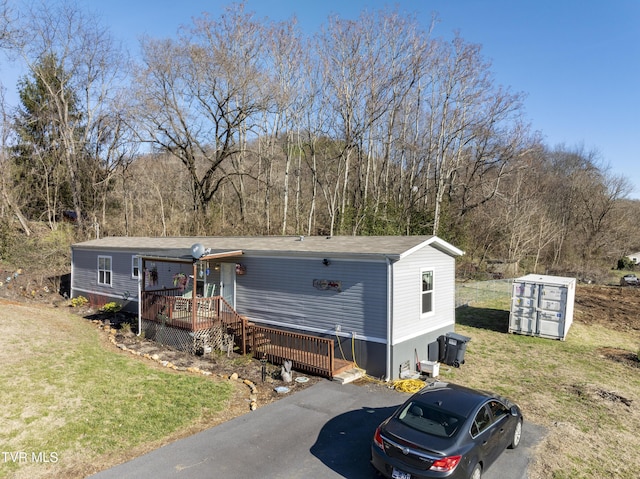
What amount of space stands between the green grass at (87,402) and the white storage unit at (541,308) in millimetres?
13359

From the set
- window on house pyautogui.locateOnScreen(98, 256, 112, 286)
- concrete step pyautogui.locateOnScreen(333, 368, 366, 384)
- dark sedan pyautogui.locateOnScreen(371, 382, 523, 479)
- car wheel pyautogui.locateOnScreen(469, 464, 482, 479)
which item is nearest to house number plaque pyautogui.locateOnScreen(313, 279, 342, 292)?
concrete step pyautogui.locateOnScreen(333, 368, 366, 384)

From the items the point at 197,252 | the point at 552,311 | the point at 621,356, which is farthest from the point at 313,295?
the point at 621,356

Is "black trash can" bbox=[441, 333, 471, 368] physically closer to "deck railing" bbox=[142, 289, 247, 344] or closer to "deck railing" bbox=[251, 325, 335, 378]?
"deck railing" bbox=[251, 325, 335, 378]

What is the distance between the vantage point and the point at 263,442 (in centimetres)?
771

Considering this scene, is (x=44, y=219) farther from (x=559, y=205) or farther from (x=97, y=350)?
(x=559, y=205)

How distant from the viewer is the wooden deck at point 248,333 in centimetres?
1154

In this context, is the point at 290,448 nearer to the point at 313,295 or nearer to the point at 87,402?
the point at 87,402

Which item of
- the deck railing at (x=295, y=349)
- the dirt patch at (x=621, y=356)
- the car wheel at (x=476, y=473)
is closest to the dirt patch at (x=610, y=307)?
the dirt patch at (x=621, y=356)

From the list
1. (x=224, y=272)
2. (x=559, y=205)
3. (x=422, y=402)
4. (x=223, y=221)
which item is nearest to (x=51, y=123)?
(x=223, y=221)

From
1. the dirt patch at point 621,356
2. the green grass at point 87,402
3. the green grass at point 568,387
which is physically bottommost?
the dirt patch at point 621,356

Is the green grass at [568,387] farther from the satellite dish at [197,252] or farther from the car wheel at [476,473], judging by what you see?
the satellite dish at [197,252]

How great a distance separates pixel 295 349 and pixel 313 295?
5.57 feet

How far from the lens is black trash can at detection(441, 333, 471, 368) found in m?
13.1

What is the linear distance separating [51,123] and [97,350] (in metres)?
25.3
